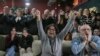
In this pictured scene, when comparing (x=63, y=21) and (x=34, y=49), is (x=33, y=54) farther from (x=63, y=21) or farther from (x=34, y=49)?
(x=63, y=21)

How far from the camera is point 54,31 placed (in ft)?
14.3

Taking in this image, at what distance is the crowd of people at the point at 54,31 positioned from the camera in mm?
4219

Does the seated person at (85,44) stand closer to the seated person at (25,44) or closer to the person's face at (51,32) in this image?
the person's face at (51,32)

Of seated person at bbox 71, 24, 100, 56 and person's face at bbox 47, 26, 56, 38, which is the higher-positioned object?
person's face at bbox 47, 26, 56, 38

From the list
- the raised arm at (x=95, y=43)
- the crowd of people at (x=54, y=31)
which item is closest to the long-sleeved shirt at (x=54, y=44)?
the crowd of people at (x=54, y=31)

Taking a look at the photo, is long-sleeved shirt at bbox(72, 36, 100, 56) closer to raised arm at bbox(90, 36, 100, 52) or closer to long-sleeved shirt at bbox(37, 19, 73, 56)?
raised arm at bbox(90, 36, 100, 52)

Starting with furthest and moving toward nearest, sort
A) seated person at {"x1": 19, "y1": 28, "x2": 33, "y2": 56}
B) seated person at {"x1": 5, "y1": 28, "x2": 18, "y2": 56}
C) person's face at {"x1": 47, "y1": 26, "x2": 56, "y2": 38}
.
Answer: seated person at {"x1": 5, "y1": 28, "x2": 18, "y2": 56}, seated person at {"x1": 19, "y1": 28, "x2": 33, "y2": 56}, person's face at {"x1": 47, "y1": 26, "x2": 56, "y2": 38}

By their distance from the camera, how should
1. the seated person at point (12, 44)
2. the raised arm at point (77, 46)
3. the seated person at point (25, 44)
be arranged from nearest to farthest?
the raised arm at point (77, 46)
the seated person at point (25, 44)
the seated person at point (12, 44)

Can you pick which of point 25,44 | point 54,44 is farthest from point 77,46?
point 25,44

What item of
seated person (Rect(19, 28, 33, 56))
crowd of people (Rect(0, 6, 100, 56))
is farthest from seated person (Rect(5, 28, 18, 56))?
seated person (Rect(19, 28, 33, 56))

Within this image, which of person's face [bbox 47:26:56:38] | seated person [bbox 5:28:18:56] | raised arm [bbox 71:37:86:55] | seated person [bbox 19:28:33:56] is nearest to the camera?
raised arm [bbox 71:37:86:55]

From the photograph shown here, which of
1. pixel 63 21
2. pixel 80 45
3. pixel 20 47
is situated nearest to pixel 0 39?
pixel 20 47

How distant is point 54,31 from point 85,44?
54 cm

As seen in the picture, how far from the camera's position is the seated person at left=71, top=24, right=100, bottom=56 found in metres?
4.16
